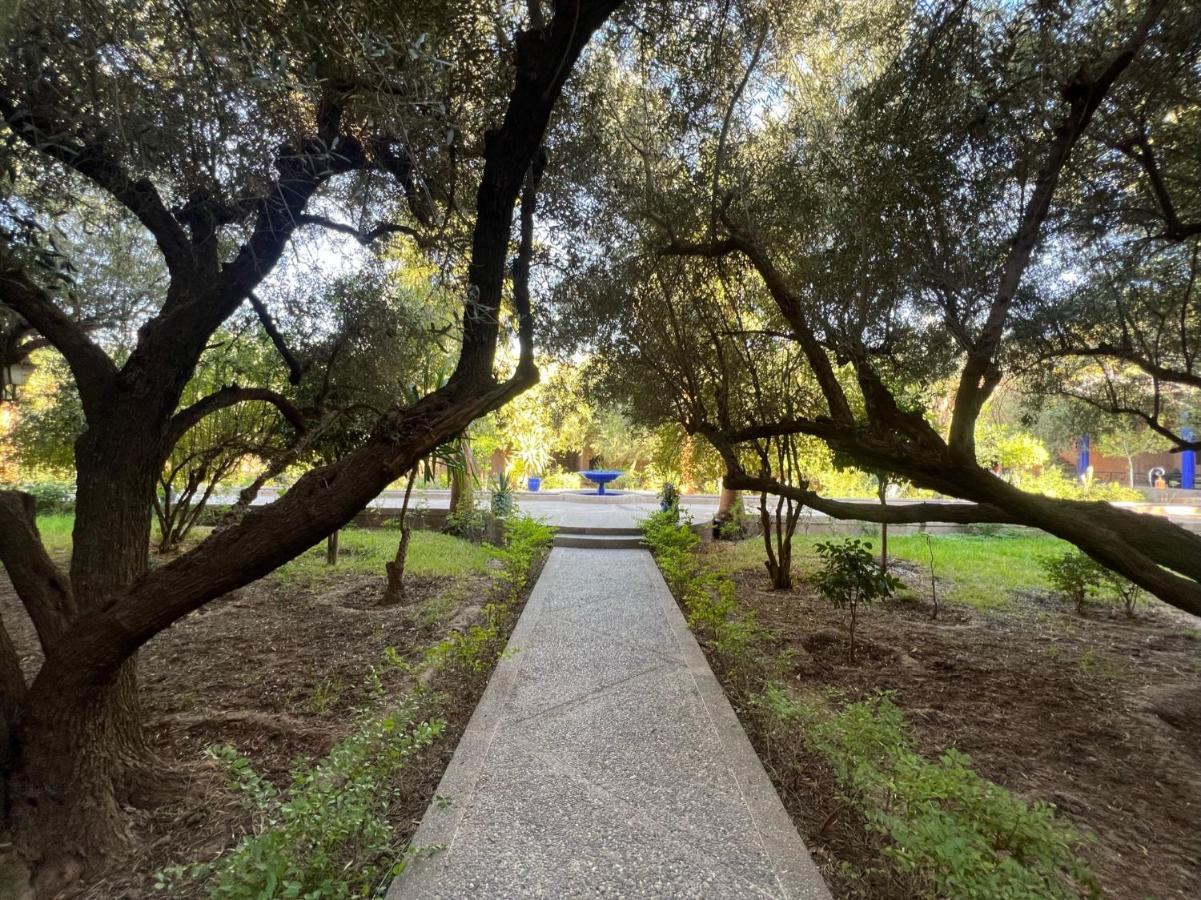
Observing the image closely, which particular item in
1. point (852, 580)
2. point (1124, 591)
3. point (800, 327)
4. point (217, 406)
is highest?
point (800, 327)

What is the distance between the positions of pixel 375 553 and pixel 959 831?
8.18 m

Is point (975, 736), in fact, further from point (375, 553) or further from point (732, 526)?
point (732, 526)

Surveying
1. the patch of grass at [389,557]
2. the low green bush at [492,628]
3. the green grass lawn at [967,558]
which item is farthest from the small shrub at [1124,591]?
the patch of grass at [389,557]

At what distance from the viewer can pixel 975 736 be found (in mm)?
3250

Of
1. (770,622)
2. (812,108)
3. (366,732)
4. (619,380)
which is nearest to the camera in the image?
(366,732)

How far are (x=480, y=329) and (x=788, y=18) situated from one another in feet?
11.8

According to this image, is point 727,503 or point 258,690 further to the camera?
point 727,503

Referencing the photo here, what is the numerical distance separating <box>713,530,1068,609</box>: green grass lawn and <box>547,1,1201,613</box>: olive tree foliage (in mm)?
3040

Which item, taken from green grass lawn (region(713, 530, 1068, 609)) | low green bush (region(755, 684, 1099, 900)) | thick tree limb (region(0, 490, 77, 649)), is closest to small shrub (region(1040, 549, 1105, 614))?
green grass lawn (region(713, 530, 1068, 609))

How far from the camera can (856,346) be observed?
12.5 ft

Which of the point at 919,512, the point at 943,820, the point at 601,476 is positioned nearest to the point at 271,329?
the point at 919,512

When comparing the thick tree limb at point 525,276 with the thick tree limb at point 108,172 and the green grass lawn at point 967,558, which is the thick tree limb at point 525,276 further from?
the green grass lawn at point 967,558

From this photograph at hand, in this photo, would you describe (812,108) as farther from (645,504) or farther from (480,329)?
(645,504)

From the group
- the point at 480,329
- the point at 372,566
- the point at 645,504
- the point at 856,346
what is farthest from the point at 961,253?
the point at 645,504
